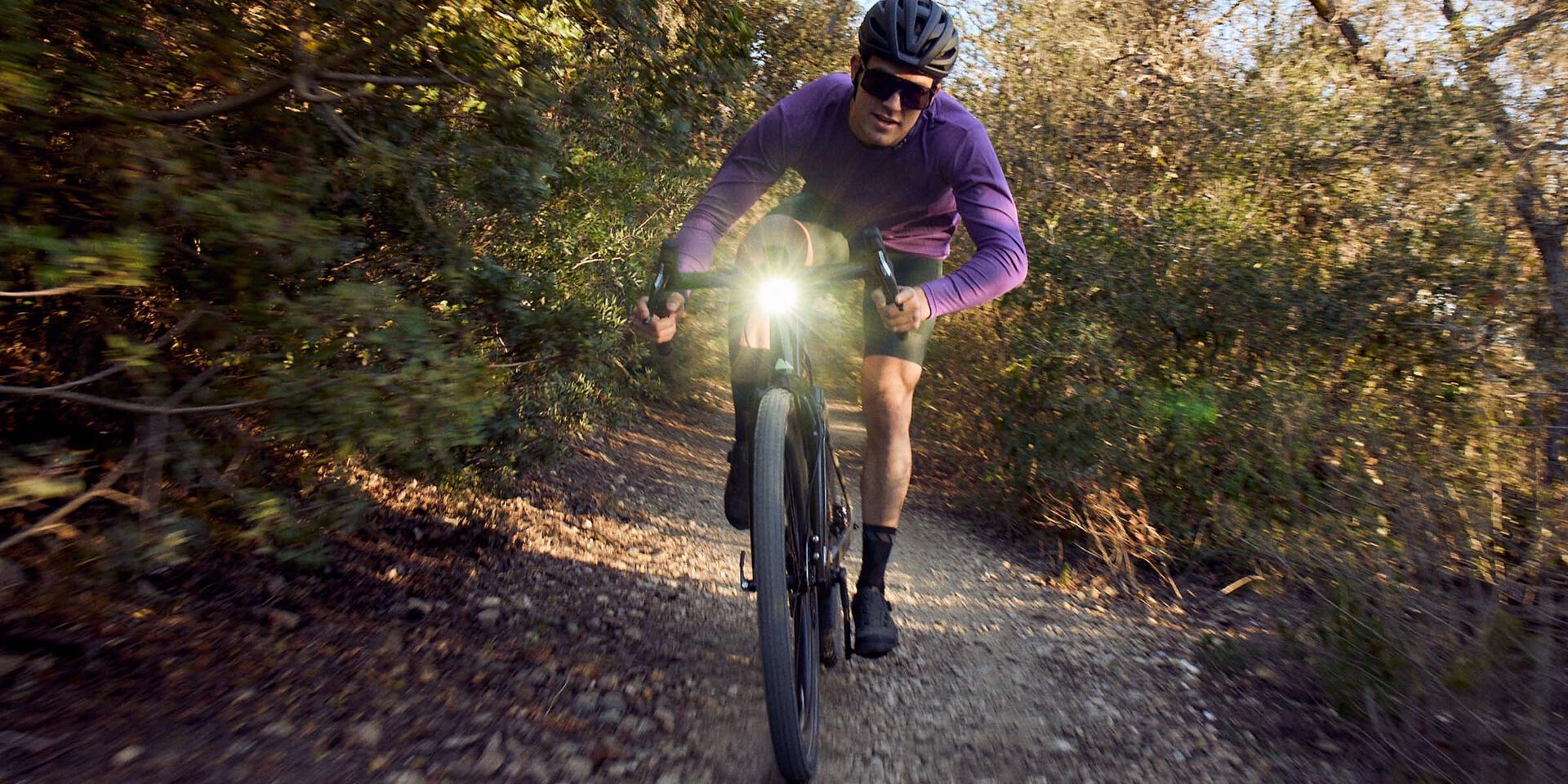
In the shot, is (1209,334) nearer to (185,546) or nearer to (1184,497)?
(1184,497)

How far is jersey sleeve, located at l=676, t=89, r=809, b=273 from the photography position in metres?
2.90

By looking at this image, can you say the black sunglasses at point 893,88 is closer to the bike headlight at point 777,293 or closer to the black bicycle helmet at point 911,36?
the black bicycle helmet at point 911,36

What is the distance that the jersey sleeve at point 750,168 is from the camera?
2902 mm

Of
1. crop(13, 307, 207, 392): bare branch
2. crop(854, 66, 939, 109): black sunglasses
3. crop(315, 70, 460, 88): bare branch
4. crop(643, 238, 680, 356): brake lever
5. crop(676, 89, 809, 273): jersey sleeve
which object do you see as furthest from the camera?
crop(676, 89, 809, 273): jersey sleeve

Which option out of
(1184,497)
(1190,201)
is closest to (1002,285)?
(1184,497)

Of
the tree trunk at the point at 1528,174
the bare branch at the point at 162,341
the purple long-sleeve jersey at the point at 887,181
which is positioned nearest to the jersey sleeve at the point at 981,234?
the purple long-sleeve jersey at the point at 887,181

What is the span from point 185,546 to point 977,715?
2.65m

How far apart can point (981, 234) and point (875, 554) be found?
3.95ft

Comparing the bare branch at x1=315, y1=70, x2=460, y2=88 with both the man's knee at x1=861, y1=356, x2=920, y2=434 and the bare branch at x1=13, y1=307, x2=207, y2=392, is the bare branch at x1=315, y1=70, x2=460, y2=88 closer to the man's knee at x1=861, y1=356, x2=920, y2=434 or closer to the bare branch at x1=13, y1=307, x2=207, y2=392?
the bare branch at x1=13, y1=307, x2=207, y2=392

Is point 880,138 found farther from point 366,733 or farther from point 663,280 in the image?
point 366,733

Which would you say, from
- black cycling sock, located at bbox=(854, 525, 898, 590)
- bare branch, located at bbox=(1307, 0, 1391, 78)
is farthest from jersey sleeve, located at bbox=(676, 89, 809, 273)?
bare branch, located at bbox=(1307, 0, 1391, 78)

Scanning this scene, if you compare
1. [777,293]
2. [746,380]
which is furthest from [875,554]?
[777,293]

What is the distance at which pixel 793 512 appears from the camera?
2.73 m

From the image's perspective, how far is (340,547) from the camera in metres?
4.03
